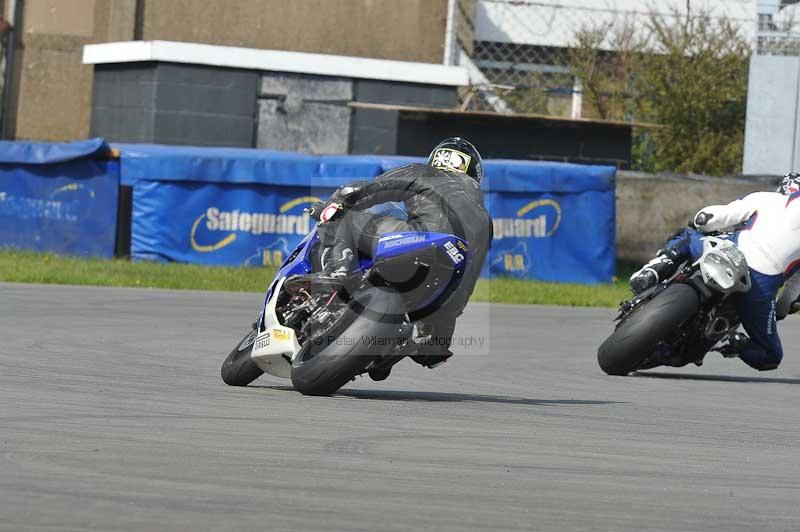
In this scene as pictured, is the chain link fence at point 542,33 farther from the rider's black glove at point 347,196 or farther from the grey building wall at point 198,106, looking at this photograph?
the rider's black glove at point 347,196

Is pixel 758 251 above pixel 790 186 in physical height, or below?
below

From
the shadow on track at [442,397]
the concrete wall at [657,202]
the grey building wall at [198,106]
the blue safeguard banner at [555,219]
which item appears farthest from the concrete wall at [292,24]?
the shadow on track at [442,397]

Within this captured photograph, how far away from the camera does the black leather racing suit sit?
6.87m

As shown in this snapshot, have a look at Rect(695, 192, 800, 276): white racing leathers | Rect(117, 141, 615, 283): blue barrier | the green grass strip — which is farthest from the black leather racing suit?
Rect(117, 141, 615, 283): blue barrier

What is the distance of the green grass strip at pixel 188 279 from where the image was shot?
15.7 m

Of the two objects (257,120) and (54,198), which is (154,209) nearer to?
(54,198)

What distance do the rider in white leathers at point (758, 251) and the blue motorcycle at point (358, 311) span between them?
9.22ft

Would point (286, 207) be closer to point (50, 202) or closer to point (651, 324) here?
point (50, 202)

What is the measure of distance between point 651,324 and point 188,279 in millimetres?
8417

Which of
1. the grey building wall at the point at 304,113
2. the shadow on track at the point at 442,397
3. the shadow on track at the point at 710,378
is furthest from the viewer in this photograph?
the grey building wall at the point at 304,113

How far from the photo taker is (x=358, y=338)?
651 centimetres

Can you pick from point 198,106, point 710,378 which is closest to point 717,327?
point 710,378

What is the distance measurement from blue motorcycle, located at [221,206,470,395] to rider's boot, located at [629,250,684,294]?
2.59 metres

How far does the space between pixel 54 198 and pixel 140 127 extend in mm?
6705
